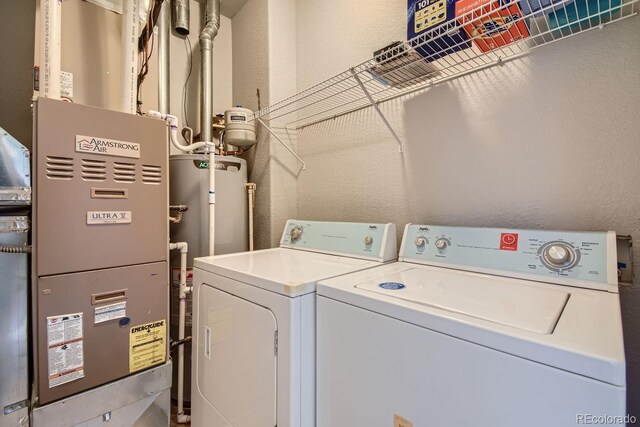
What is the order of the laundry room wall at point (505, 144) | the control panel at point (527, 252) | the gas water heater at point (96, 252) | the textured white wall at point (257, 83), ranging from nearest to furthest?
the control panel at point (527, 252)
the laundry room wall at point (505, 144)
the gas water heater at point (96, 252)
the textured white wall at point (257, 83)

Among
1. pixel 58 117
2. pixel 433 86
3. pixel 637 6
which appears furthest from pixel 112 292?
pixel 637 6

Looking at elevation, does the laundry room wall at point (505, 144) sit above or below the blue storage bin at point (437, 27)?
below

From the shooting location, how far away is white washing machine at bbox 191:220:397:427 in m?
0.93

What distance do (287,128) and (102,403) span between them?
183 centimetres

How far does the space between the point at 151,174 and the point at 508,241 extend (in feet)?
5.04

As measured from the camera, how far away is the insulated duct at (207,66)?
2.13 metres

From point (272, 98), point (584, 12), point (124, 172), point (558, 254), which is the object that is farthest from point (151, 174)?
point (584, 12)

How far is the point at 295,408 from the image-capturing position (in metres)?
0.92

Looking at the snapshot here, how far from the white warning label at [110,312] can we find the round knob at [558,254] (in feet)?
5.49

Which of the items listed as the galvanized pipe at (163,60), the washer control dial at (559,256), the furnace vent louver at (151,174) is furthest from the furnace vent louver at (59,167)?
the washer control dial at (559,256)

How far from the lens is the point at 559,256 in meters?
0.94

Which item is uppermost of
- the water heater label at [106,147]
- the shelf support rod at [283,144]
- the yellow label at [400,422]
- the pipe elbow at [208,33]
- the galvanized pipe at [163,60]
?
the pipe elbow at [208,33]

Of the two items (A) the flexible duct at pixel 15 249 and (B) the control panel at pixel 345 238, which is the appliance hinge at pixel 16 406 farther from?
(B) the control panel at pixel 345 238

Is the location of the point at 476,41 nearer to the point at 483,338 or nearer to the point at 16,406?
the point at 483,338
